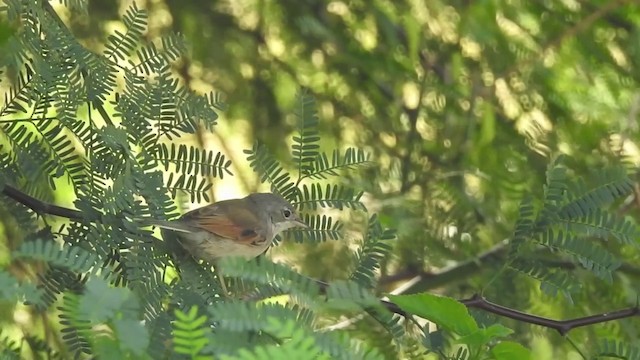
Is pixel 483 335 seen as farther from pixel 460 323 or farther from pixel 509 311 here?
pixel 509 311

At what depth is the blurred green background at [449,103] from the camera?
3.17m

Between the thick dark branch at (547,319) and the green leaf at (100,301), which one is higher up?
the thick dark branch at (547,319)

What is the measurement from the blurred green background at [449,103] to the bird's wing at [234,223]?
0.89 ft

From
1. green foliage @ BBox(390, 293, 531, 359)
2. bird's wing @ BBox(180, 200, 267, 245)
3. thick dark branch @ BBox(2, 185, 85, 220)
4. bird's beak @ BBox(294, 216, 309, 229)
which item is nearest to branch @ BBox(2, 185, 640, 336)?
thick dark branch @ BBox(2, 185, 85, 220)

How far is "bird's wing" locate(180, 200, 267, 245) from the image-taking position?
9.07 ft

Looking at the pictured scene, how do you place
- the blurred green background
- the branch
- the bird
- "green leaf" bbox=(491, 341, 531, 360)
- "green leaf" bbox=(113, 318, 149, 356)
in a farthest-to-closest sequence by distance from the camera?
1. the blurred green background
2. the bird
3. the branch
4. "green leaf" bbox=(491, 341, 531, 360)
5. "green leaf" bbox=(113, 318, 149, 356)

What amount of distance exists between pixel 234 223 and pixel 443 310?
1.50 m

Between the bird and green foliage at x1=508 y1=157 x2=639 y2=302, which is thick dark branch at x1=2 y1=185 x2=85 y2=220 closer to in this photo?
the bird

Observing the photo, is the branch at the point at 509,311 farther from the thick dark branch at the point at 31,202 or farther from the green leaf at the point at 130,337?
the green leaf at the point at 130,337

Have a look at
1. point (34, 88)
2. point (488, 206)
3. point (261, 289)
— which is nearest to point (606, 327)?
point (488, 206)

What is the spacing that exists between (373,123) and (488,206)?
642 mm

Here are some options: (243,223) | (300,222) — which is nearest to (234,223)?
(243,223)

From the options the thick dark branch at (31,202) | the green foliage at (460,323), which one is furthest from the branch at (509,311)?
the green foliage at (460,323)

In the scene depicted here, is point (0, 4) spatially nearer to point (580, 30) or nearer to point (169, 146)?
point (169, 146)
